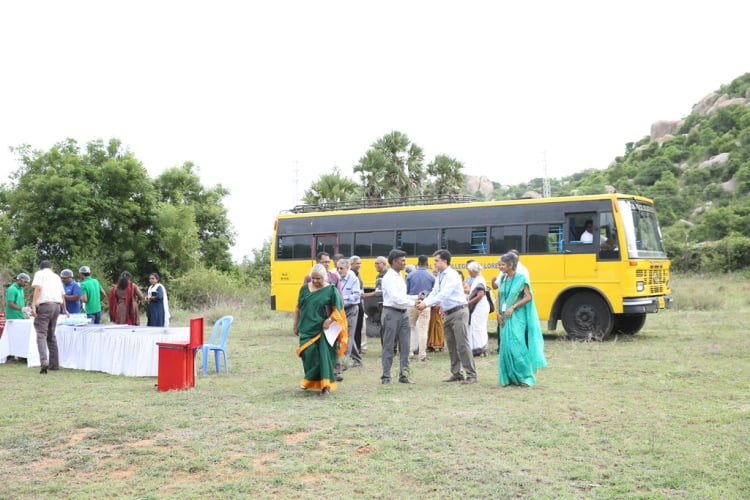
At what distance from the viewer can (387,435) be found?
261 inches

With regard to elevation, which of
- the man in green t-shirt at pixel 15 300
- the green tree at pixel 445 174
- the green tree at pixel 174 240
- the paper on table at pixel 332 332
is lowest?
the paper on table at pixel 332 332

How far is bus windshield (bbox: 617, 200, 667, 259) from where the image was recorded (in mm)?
14625

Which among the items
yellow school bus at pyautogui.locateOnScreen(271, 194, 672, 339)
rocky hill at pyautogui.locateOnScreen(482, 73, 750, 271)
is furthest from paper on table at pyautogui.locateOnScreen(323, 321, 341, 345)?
rocky hill at pyautogui.locateOnScreen(482, 73, 750, 271)

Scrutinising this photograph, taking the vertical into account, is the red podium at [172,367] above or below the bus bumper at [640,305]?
below

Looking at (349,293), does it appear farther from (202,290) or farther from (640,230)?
(202,290)

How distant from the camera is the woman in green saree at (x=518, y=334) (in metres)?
9.11

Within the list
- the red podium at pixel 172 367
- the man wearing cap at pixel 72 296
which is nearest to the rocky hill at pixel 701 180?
the man wearing cap at pixel 72 296

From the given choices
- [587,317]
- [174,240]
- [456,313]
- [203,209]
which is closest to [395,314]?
[456,313]

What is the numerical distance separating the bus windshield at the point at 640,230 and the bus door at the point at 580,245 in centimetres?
61

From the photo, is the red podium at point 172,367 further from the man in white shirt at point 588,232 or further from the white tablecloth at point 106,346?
the man in white shirt at point 588,232

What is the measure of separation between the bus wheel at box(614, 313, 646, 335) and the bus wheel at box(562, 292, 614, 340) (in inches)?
44.0

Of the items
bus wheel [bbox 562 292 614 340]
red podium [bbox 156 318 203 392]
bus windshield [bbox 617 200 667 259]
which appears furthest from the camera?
bus wheel [bbox 562 292 614 340]

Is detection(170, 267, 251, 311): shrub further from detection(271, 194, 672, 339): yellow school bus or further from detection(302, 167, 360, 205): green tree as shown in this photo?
detection(271, 194, 672, 339): yellow school bus

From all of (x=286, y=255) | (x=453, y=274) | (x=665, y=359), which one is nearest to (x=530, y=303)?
(x=453, y=274)
